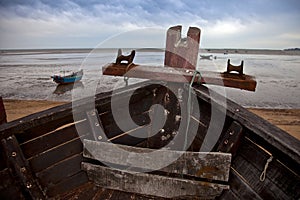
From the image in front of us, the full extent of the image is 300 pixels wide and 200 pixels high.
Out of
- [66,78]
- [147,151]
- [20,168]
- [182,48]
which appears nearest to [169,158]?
[147,151]

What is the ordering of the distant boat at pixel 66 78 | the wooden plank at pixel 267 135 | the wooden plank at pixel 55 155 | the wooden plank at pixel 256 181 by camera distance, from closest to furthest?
the wooden plank at pixel 267 135
the wooden plank at pixel 256 181
the wooden plank at pixel 55 155
the distant boat at pixel 66 78

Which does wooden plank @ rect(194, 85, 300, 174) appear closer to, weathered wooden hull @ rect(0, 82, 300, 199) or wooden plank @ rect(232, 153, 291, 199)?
weathered wooden hull @ rect(0, 82, 300, 199)

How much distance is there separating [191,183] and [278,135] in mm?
924

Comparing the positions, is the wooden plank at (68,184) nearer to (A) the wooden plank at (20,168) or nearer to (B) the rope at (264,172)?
(A) the wooden plank at (20,168)

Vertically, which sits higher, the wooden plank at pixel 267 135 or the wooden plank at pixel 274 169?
the wooden plank at pixel 267 135

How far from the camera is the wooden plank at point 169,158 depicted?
6.68ft

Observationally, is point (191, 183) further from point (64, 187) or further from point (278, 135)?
point (64, 187)

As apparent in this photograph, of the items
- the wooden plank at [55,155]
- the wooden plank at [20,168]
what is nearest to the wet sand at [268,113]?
the wooden plank at [55,155]

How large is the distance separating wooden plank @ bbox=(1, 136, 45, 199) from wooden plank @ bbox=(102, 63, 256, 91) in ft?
3.86

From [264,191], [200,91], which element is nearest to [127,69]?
[200,91]

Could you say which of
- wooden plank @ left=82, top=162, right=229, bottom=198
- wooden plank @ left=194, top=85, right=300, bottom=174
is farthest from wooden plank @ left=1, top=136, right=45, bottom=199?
wooden plank @ left=194, top=85, right=300, bottom=174

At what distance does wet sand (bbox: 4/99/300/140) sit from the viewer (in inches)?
381

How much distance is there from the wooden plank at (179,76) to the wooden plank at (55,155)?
92 cm

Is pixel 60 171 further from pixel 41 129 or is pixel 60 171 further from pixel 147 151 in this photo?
pixel 147 151
